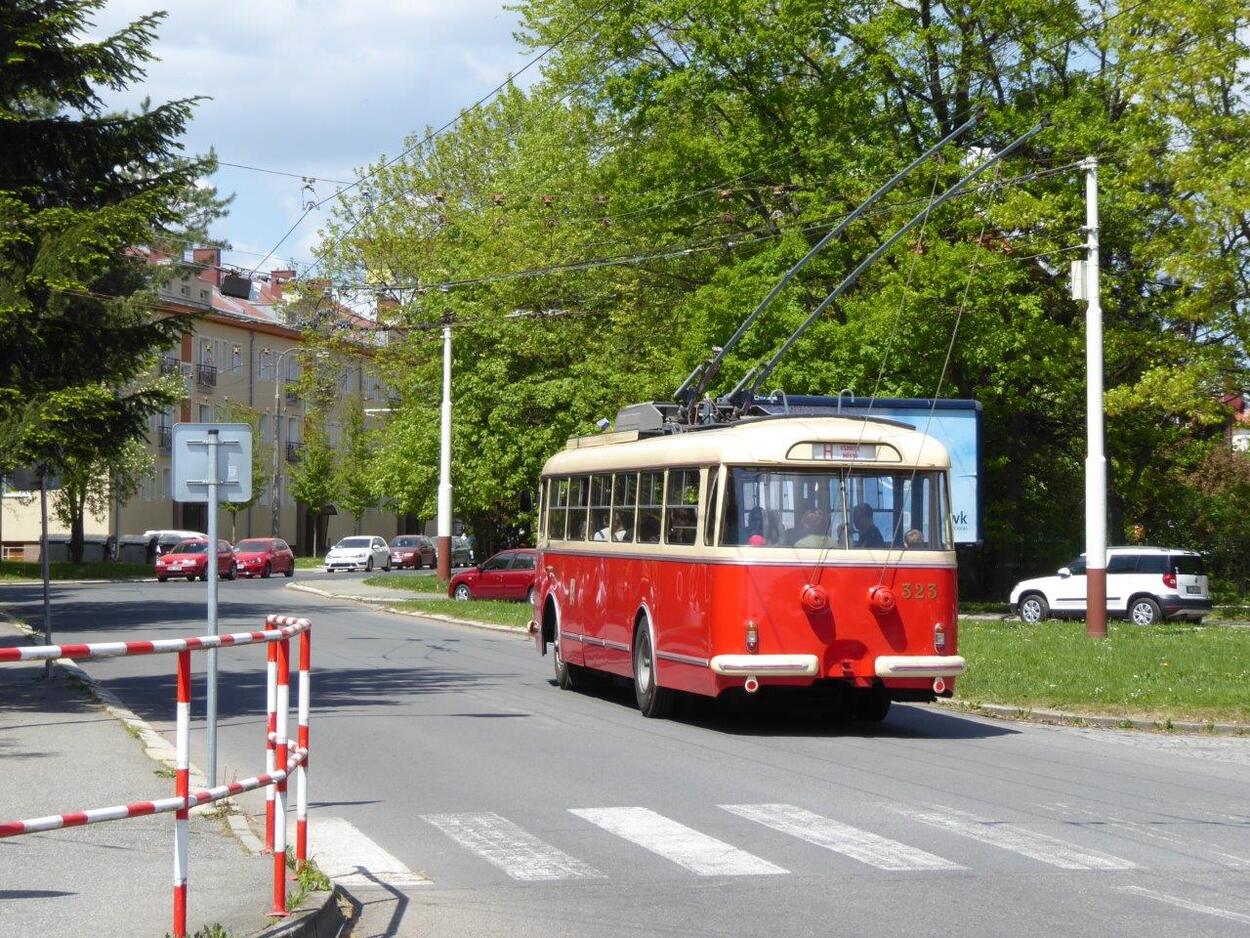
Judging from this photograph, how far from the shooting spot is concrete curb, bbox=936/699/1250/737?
17219mm

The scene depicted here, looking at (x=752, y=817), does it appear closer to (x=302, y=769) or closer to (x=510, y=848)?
(x=510, y=848)

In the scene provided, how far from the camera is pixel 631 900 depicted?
845 centimetres

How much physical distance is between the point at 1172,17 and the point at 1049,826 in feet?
86.7

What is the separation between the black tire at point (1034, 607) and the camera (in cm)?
3919

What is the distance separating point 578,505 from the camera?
69.7ft

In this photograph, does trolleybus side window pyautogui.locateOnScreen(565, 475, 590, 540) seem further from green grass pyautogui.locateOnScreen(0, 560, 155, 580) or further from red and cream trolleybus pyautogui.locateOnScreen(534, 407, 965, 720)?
green grass pyautogui.locateOnScreen(0, 560, 155, 580)

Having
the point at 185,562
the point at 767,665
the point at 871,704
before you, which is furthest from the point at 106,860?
the point at 185,562

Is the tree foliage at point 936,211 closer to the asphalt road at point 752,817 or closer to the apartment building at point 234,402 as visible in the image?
the asphalt road at point 752,817

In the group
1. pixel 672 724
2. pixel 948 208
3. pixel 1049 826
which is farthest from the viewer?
pixel 948 208

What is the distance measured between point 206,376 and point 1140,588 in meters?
65.1

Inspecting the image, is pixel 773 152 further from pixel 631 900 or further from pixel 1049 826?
pixel 631 900

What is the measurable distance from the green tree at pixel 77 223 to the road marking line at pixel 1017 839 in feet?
39.9

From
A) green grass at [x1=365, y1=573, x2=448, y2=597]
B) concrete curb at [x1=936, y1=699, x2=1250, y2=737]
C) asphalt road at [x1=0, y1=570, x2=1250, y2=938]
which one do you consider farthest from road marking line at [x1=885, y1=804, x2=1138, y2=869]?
green grass at [x1=365, y1=573, x2=448, y2=597]

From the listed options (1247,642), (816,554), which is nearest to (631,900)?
(816,554)
